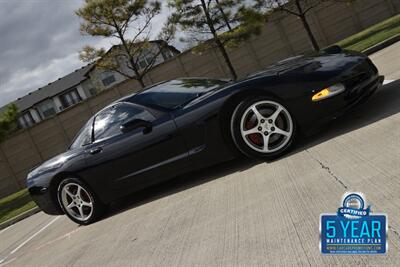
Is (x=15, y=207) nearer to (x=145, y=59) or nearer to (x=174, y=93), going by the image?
(x=174, y=93)

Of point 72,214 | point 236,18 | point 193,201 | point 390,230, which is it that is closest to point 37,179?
point 72,214

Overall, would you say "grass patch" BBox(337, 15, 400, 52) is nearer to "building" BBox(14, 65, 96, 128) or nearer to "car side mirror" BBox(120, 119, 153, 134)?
"car side mirror" BBox(120, 119, 153, 134)

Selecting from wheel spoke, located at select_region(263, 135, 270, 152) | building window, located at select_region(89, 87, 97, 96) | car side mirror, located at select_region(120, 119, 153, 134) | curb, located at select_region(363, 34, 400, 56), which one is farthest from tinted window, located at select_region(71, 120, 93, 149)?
building window, located at select_region(89, 87, 97, 96)

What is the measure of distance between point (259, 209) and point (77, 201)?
9.96 ft

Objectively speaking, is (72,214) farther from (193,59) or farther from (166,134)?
(193,59)

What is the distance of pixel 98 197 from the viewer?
221 inches

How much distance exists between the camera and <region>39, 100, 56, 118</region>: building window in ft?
184

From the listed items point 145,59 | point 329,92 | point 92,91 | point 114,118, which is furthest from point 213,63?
point 92,91

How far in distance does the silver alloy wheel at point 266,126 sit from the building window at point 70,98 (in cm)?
5267

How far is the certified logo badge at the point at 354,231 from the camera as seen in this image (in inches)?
94.7

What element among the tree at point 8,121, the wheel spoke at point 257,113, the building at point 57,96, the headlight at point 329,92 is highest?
the building at point 57,96

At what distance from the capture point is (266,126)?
4496 mm

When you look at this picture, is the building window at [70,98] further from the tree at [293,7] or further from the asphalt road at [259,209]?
the asphalt road at [259,209]

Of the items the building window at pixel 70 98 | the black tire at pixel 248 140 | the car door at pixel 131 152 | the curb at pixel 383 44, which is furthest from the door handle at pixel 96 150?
the building window at pixel 70 98
